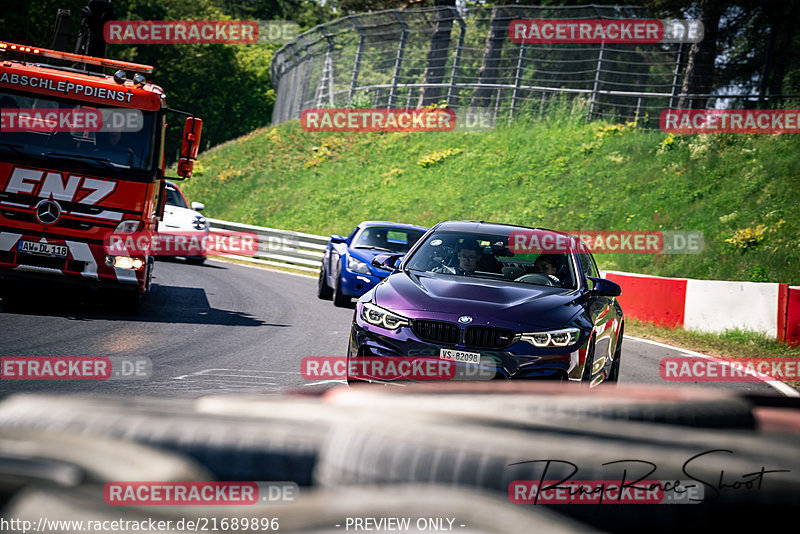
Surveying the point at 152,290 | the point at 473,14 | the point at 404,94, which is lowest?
the point at 152,290

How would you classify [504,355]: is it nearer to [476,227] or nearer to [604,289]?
[604,289]

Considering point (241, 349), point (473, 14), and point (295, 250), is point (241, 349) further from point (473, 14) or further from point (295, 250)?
point (473, 14)

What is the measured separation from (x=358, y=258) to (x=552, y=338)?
890 cm

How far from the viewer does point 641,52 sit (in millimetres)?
29891

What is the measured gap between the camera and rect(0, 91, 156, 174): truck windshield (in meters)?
11.1

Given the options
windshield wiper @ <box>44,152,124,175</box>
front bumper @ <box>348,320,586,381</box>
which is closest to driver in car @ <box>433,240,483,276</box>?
front bumper @ <box>348,320,586,381</box>

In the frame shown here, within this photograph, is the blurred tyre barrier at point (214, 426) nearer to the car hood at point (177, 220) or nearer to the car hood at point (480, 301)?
the car hood at point (480, 301)

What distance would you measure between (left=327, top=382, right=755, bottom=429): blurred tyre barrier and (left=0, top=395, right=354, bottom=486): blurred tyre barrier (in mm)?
176

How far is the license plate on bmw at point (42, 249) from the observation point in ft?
35.9

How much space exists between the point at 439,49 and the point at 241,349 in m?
28.4

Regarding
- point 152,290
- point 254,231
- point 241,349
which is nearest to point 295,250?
point 254,231

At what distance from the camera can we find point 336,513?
136 cm

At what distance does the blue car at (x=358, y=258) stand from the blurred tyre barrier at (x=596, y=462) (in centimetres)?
1296
